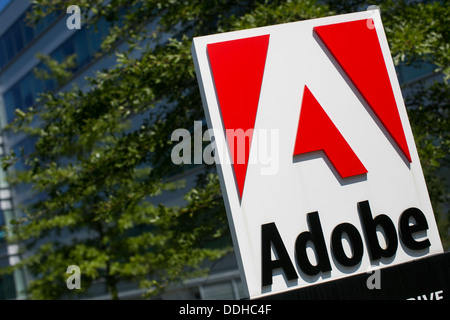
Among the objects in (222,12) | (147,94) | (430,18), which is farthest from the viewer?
(222,12)

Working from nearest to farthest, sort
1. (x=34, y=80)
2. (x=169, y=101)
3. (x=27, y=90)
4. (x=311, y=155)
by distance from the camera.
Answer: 1. (x=311, y=155)
2. (x=169, y=101)
3. (x=34, y=80)
4. (x=27, y=90)

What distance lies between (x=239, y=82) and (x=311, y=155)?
0.51 meters

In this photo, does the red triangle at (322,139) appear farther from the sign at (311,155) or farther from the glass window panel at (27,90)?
the glass window panel at (27,90)

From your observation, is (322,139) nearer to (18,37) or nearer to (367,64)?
(367,64)

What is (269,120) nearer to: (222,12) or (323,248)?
(323,248)

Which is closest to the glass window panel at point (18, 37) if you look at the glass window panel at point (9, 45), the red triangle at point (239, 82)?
the glass window panel at point (9, 45)

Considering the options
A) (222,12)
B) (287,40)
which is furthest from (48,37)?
(287,40)

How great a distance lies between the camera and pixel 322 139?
3.07 meters

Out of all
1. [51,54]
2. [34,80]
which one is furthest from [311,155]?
[34,80]

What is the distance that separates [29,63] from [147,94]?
21612mm

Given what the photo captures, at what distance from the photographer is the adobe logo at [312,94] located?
301 cm

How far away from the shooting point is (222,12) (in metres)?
8.91
